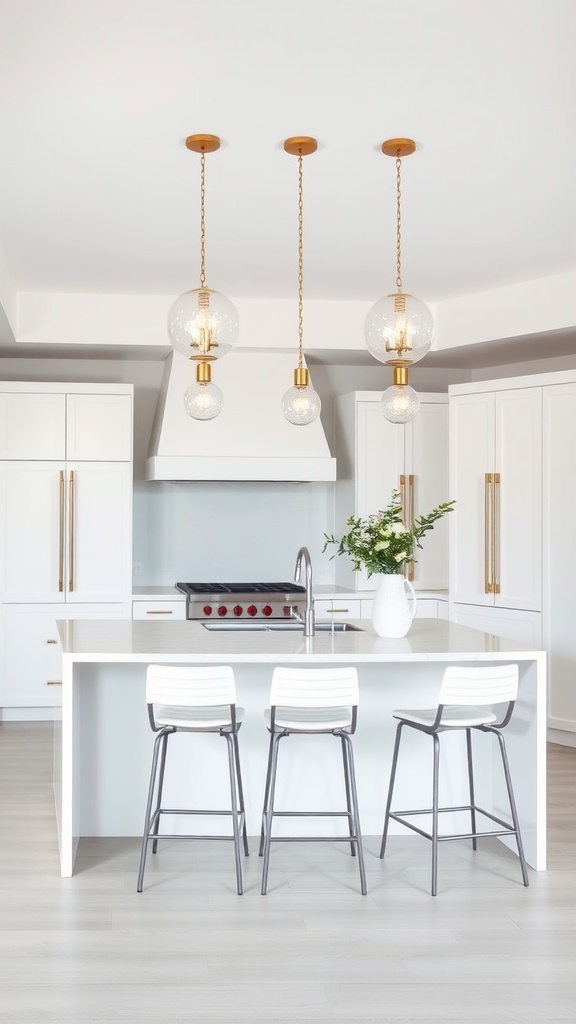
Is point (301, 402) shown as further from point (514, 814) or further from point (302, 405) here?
point (514, 814)

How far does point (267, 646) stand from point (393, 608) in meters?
0.60

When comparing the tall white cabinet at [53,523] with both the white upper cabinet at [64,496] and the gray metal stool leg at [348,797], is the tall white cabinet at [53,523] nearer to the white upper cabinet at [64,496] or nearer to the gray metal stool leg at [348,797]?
the white upper cabinet at [64,496]

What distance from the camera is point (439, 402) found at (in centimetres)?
673

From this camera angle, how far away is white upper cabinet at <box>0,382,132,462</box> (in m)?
6.26

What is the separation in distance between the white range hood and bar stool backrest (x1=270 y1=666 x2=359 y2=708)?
2.92 meters

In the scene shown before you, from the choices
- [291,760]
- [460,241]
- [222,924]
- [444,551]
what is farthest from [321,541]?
[222,924]

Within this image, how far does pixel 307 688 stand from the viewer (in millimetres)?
3482

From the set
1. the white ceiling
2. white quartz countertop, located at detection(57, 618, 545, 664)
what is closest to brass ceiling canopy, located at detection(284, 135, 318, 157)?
the white ceiling

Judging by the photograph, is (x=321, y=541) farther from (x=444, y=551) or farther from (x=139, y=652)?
(x=139, y=652)

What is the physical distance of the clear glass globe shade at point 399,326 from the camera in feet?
11.6

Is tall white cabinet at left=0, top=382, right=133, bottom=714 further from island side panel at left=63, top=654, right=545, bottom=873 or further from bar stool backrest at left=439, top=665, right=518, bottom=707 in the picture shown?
bar stool backrest at left=439, top=665, right=518, bottom=707

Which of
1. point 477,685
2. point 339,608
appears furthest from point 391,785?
point 339,608

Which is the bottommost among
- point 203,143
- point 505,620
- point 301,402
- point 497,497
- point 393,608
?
point 505,620

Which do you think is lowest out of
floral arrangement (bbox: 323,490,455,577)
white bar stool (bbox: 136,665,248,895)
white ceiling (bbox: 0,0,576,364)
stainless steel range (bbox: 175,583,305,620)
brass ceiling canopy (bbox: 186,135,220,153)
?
white bar stool (bbox: 136,665,248,895)
